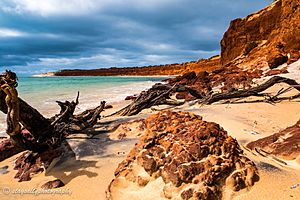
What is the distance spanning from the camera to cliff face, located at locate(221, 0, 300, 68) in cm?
1680

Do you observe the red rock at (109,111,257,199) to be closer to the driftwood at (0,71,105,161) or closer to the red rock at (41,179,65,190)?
the red rock at (41,179,65,190)

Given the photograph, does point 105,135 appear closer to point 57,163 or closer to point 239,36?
point 57,163

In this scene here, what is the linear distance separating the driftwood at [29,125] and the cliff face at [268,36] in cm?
1379

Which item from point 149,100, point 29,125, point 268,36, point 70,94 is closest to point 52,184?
point 29,125

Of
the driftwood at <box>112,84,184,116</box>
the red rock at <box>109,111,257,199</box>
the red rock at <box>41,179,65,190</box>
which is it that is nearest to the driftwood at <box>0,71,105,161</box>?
the red rock at <box>41,179,65,190</box>

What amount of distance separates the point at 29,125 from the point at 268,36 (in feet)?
78.4

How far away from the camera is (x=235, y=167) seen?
2.28 m

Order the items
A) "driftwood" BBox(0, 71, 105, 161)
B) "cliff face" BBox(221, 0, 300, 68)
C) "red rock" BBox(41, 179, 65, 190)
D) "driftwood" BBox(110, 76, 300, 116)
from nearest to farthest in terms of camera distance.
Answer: "red rock" BBox(41, 179, 65, 190)
"driftwood" BBox(0, 71, 105, 161)
"driftwood" BBox(110, 76, 300, 116)
"cliff face" BBox(221, 0, 300, 68)

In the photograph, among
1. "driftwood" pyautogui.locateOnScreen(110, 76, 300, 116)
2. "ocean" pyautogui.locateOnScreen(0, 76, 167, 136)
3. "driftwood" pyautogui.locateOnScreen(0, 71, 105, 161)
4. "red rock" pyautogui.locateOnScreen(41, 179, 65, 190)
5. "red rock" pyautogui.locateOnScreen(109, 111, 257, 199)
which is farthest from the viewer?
"ocean" pyautogui.locateOnScreen(0, 76, 167, 136)

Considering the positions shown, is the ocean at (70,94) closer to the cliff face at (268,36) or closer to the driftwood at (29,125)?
the driftwood at (29,125)

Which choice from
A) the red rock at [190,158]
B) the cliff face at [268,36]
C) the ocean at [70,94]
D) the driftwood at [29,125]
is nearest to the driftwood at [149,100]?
the driftwood at [29,125]

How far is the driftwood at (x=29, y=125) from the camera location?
297cm

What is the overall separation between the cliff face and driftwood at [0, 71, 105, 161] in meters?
13.8

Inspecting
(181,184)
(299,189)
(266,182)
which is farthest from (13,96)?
(299,189)
